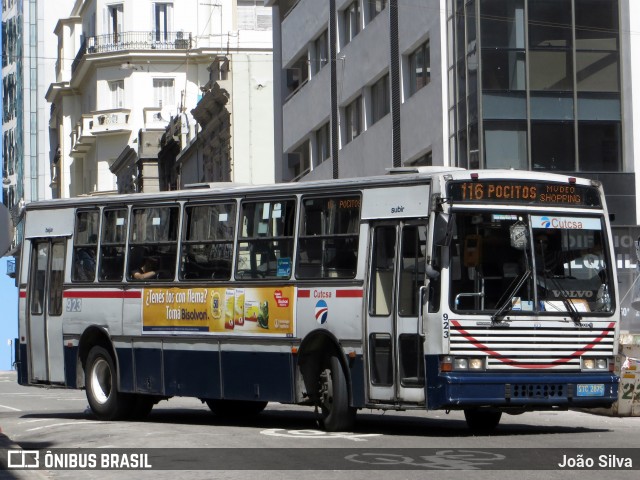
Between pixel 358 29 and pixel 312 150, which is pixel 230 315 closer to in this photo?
pixel 358 29

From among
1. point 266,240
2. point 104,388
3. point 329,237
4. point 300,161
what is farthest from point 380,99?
point 329,237

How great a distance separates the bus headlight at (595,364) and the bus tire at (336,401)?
8.75 feet

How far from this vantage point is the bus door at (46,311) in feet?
69.7

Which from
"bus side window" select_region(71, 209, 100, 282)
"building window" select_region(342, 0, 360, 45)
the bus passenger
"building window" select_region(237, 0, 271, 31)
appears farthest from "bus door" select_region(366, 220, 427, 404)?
"building window" select_region(237, 0, 271, 31)

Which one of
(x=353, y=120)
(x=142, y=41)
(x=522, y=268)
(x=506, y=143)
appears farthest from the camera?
(x=142, y=41)

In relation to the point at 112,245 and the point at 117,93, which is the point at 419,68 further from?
the point at 117,93

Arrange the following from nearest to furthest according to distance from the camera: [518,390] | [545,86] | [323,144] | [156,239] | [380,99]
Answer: [518,390] → [156,239] → [545,86] → [380,99] → [323,144]

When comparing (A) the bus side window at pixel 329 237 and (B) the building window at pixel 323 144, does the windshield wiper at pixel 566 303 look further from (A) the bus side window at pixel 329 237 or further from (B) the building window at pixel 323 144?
(B) the building window at pixel 323 144

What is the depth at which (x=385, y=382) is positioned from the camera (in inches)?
642

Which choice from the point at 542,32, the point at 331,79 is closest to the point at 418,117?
the point at 542,32

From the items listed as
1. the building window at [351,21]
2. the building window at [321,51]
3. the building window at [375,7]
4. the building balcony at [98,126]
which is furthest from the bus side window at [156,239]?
the building balcony at [98,126]

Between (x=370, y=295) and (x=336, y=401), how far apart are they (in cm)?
131

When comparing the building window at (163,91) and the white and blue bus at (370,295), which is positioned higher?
the building window at (163,91)

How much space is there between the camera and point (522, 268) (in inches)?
629
